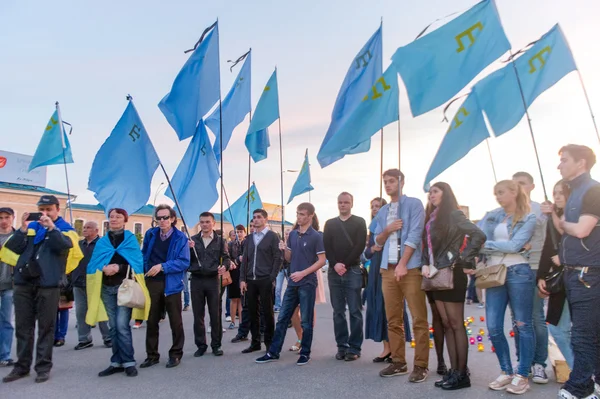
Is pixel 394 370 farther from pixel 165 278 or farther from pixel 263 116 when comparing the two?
pixel 263 116

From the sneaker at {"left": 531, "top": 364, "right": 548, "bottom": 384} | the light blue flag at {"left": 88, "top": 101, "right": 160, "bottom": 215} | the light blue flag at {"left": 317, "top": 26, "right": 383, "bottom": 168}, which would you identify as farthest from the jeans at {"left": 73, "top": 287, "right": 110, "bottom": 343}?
the sneaker at {"left": 531, "top": 364, "right": 548, "bottom": 384}

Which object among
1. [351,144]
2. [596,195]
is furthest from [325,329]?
[596,195]

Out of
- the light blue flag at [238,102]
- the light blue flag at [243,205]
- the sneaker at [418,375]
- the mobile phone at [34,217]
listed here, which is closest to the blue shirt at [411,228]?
the sneaker at [418,375]

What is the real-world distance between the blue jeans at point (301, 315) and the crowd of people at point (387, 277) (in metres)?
0.02

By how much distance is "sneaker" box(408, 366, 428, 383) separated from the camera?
5375mm

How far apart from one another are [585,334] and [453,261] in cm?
136

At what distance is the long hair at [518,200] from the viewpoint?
5.19 metres

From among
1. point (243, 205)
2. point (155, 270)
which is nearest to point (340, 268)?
point (155, 270)

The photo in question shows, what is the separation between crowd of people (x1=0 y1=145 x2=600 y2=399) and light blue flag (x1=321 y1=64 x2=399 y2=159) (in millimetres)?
732

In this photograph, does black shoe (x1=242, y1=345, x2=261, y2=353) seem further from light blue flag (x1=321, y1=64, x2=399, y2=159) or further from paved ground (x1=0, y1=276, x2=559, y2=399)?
light blue flag (x1=321, y1=64, x2=399, y2=159)

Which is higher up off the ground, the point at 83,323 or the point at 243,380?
the point at 83,323

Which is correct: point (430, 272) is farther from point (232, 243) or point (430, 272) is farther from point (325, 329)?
point (232, 243)

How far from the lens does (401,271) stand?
17.8ft

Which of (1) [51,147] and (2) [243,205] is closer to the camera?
(1) [51,147]
